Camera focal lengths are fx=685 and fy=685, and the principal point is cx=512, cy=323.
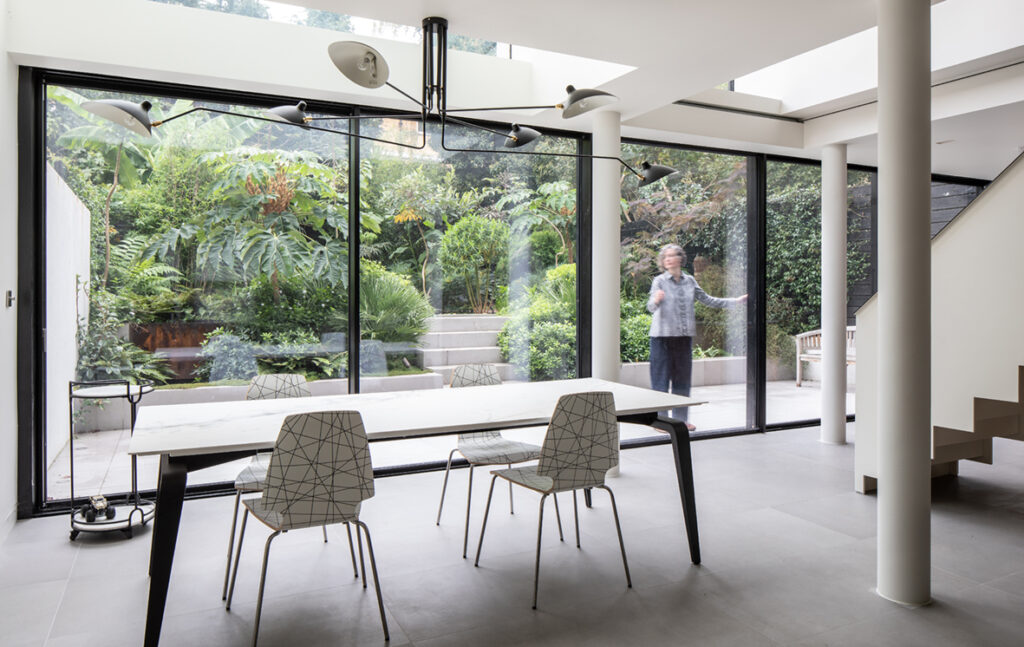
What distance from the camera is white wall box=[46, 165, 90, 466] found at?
158 inches

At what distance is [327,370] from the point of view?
4770 millimetres

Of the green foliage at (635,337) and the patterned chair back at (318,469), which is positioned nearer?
the patterned chair back at (318,469)

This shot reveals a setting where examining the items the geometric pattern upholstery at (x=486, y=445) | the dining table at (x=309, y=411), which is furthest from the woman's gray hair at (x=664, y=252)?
the geometric pattern upholstery at (x=486, y=445)

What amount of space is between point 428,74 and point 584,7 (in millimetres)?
815

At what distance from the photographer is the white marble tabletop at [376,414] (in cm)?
251

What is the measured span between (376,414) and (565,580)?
1.14 metres

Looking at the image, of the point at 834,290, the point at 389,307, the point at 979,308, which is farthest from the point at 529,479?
the point at 834,290

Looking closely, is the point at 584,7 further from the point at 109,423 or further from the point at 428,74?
the point at 109,423

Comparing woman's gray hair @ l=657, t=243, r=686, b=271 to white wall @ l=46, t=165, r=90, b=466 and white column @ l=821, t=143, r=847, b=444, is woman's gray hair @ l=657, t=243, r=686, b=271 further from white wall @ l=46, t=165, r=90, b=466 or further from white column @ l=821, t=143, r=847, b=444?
white wall @ l=46, t=165, r=90, b=466

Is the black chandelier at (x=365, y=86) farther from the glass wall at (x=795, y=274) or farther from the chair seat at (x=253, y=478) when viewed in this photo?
the glass wall at (x=795, y=274)

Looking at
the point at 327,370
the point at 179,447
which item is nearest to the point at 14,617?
the point at 179,447

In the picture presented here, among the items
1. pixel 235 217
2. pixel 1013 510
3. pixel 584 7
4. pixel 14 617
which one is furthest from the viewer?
pixel 235 217

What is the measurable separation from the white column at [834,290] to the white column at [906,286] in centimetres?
316

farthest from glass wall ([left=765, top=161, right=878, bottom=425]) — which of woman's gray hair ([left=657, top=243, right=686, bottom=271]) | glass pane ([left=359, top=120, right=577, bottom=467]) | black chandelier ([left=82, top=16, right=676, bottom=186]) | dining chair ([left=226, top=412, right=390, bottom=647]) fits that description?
dining chair ([left=226, top=412, right=390, bottom=647])
